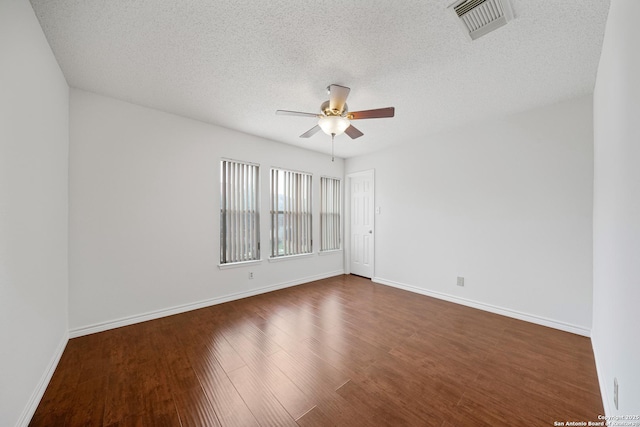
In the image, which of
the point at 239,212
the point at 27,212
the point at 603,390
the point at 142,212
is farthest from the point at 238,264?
the point at 603,390

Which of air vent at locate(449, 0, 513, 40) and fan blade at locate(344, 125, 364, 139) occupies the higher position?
air vent at locate(449, 0, 513, 40)

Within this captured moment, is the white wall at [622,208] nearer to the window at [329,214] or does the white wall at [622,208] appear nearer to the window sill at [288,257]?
the window sill at [288,257]

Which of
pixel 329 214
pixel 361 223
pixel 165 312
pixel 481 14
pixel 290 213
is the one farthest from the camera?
pixel 329 214

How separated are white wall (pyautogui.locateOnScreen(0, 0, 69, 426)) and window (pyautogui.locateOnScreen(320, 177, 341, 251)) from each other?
3.75 metres

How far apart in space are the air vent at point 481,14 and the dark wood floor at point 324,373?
2.56 m

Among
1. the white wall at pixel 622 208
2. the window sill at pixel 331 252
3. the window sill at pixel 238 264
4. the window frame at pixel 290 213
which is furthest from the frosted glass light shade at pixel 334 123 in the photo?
the window sill at pixel 331 252

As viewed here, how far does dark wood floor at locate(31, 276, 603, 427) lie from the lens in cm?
151

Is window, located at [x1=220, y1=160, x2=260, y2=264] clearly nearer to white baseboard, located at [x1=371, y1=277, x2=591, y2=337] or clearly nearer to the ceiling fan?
the ceiling fan

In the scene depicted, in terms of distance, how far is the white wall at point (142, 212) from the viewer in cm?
251

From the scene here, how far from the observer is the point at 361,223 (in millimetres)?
5027

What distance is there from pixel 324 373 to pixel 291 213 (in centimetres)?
288

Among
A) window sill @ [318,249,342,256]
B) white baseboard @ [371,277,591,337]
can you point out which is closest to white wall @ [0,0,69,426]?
window sill @ [318,249,342,256]

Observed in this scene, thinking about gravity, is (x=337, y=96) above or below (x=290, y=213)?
above

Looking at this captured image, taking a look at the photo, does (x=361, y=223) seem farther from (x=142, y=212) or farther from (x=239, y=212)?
(x=142, y=212)
